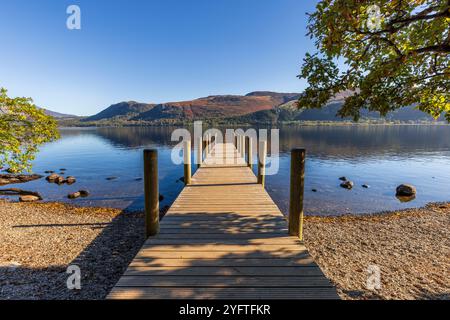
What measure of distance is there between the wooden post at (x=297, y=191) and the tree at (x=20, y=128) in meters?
9.76

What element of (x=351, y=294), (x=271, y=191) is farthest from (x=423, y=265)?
(x=271, y=191)

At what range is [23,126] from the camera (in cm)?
869

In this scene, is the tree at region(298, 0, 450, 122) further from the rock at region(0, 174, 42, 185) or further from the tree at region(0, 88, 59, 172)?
the rock at region(0, 174, 42, 185)

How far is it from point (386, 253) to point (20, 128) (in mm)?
14251

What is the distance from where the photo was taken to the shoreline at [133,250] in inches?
207

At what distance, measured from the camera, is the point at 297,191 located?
14.8 feet

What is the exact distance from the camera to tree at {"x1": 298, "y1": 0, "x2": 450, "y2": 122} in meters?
5.05

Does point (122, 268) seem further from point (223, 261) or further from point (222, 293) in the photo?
point (222, 293)

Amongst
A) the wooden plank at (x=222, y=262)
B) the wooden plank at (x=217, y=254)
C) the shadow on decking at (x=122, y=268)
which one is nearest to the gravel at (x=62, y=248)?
the shadow on decking at (x=122, y=268)

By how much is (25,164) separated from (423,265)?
48.6ft

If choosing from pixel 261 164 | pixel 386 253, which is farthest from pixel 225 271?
pixel 386 253

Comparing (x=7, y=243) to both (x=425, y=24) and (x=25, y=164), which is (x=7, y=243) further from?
(x=425, y=24)

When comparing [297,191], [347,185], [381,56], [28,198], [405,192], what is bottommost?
[405,192]

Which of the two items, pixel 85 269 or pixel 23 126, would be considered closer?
pixel 85 269
